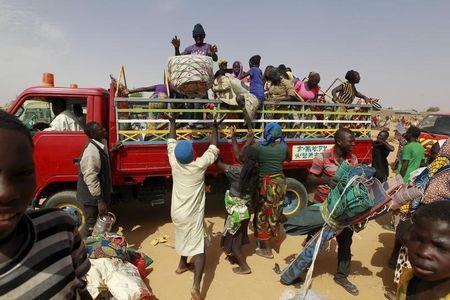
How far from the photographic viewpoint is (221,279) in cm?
354

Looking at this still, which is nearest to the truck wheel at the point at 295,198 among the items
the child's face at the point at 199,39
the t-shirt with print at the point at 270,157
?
the t-shirt with print at the point at 270,157

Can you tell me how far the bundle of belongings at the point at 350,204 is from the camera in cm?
281

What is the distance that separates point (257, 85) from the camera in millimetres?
4781

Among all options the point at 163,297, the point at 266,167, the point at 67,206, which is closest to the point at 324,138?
the point at 266,167

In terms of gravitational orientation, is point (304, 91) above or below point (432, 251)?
above

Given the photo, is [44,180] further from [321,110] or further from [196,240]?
[321,110]

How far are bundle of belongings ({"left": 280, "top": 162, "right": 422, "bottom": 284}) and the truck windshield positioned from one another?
7596 mm

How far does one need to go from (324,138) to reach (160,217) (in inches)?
127

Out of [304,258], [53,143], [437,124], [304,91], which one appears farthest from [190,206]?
[437,124]

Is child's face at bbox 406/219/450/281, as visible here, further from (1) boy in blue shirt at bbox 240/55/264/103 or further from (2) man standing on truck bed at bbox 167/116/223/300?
(1) boy in blue shirt at bbox 240/55/264/103

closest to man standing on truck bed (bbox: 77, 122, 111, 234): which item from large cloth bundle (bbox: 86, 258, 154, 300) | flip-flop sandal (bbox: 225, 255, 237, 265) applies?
large cloth bundle (bbox: 86, 258, 154, 300)

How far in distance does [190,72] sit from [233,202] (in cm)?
170

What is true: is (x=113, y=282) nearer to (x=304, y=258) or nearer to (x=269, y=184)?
(x=304, y=258)

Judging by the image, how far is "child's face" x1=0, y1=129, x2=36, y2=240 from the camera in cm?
79
